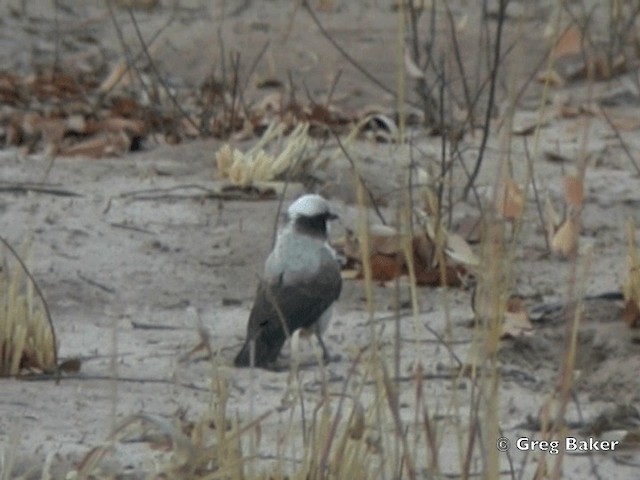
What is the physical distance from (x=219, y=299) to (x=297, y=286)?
22.8 inches

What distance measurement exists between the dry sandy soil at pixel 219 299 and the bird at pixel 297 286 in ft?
0.25

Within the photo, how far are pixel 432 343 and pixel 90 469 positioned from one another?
1.81 meters

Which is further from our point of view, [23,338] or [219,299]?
[219,299]

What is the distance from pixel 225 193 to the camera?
20.3ft

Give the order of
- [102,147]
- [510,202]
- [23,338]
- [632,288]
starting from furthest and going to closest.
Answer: [102,147] < [632,288] < [510,202] < [23,338]

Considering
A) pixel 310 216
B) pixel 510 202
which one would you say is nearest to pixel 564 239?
pixel 510 202

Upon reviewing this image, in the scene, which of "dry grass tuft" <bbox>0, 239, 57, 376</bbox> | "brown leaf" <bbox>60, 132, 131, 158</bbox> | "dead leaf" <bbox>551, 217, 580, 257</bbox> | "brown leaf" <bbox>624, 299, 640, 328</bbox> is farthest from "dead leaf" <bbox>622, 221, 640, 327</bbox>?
"brown leaf" <bbox>60, 132, 131, 158</bbox>

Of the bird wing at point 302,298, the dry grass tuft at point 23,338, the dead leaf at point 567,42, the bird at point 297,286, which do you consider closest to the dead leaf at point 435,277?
the bird at point 297,286

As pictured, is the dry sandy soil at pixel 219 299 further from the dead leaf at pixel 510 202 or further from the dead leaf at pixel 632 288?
the dead leaf at pixel 510 202

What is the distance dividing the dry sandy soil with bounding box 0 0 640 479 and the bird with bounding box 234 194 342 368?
8cm

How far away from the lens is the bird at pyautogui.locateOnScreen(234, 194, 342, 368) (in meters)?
4.61

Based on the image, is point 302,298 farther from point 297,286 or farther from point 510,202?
point 510,202

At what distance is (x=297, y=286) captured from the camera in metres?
4.78

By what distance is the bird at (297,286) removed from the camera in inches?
181
